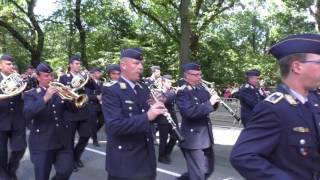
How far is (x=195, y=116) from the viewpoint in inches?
277

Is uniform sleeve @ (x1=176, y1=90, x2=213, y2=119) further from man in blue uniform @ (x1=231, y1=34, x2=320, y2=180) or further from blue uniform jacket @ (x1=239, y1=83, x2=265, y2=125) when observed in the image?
man in blue uniform @ (x1=231, y1=34, x2=320, y2=180)

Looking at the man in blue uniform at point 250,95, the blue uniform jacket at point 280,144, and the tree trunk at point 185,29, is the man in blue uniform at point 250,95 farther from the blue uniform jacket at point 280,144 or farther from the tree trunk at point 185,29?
the tree trunk at point 185,29

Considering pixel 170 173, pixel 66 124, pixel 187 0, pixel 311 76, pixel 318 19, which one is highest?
pixel 187 0

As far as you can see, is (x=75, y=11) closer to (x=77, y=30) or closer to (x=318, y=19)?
(x=77, y=30)

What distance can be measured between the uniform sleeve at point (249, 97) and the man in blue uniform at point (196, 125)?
271 cm

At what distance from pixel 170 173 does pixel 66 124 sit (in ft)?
8.51

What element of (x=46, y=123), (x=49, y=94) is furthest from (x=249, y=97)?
(x=49, y=94)

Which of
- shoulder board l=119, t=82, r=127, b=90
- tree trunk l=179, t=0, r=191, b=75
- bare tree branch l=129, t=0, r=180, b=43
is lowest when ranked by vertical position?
shoulder board l=119, t=82, r=127, b=90

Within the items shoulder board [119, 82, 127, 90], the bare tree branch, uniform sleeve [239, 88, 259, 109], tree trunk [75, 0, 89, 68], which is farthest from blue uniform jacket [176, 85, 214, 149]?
tree trunk [75, 0, 89, 68]

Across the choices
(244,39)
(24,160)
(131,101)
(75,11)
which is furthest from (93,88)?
(244,39)

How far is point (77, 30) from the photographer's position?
111ft

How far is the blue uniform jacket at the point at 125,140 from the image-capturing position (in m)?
5.06

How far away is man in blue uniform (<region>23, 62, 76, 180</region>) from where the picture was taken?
6.59 m

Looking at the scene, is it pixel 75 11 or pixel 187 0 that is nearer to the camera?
pixel 187 0
